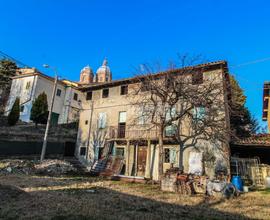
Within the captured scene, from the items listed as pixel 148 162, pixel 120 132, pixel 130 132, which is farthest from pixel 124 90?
pixel 148 162

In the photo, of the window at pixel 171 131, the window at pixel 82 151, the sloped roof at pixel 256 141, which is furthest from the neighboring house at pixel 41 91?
the sloped roof at pixel 256 141

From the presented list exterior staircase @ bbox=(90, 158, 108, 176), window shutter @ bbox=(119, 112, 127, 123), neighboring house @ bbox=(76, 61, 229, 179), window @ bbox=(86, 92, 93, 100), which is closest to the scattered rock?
exterior staircase @ bbox=(90, 158, 108, 176)

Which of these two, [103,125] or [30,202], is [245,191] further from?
[103,125]

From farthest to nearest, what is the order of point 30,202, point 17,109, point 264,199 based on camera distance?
point 17,109 → point 264,199 → point 30,202

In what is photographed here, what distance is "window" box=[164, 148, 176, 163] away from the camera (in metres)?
16.1

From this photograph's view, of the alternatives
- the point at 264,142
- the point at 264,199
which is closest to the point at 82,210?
the point at 264,199

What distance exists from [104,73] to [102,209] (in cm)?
5714

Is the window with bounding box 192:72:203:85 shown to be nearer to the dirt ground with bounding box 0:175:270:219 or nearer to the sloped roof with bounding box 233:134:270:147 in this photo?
the sloped roof with bounding box 233:134:270:147

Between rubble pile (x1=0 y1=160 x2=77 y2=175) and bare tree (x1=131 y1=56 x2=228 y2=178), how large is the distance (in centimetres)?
760

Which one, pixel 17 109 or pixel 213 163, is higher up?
pixel 17 109

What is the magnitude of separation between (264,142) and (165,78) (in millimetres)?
8077

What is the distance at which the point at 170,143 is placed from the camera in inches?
648

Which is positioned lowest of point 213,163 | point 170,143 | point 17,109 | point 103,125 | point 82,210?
point 82,210

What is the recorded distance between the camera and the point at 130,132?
1830 centimetres
